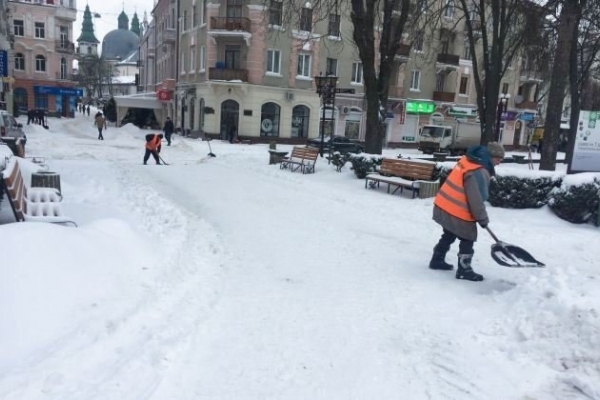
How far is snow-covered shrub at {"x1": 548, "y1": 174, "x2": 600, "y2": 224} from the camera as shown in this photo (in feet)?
30.9

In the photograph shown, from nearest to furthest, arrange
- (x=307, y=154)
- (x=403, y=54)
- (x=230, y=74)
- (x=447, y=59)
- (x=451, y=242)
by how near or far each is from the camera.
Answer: (x=451, y=242), (x=307, y=154), (x=230, y=74), (x=403, y=54), (x=447, y=59)

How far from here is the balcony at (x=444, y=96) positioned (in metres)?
41.9

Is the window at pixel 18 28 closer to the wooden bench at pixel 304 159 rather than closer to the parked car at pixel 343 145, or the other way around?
the parked car at pixel 343 145

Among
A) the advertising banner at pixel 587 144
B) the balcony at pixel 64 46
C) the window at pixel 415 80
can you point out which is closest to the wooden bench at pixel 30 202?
the advertising banner at pixel 587 144

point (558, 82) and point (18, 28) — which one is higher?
point (18, 28)

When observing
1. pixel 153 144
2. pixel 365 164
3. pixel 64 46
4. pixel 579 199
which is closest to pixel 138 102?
pixel 64 46

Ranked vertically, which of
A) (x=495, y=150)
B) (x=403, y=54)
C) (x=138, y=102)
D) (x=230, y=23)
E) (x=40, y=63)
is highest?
(x=230, y=23)

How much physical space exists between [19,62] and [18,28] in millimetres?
3343

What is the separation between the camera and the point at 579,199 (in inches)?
375

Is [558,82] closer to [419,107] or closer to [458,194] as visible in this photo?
[458,194]

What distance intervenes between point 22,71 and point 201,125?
87.4ft

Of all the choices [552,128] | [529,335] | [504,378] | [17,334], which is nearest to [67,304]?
[17,334]

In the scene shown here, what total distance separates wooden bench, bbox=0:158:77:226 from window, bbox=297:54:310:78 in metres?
29.6

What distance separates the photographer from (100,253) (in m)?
5.36
